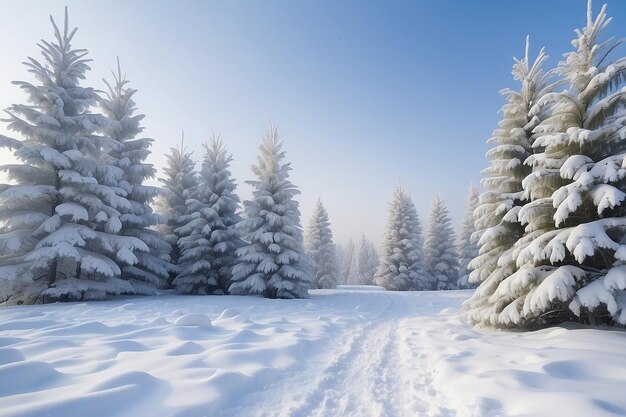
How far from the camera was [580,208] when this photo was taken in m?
6.76

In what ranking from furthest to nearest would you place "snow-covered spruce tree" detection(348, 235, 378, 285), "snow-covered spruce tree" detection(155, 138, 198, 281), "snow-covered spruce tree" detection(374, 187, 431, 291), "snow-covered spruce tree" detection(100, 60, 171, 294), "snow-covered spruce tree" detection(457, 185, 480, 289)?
1. "snow-covered spruce tree" detection(348, 235, 378, 285)
2. "snow-covered spruce tree" detection(457, 185, 480, 289)
3. "snow-covered spruce tree" detection(374, 187, 431, 291)
4. "snow-covered spruce tree" detection(155, 138, 198, 281)
5. "snow-covered spruce tree" detection(100, 60, 171, 294)

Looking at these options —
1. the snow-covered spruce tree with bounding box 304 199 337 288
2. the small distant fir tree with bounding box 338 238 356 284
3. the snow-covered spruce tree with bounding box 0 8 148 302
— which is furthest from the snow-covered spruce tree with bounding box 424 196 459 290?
the small distant fir tree with bounding box 338 238 356 284

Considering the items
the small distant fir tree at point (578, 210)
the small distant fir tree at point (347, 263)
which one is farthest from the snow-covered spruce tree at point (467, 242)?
the small distant fir tree at point (347, 263)

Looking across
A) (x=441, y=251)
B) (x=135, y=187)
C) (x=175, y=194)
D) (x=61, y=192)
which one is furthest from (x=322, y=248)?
(x=61, y=192)

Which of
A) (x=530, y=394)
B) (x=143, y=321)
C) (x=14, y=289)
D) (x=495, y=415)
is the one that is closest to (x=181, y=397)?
(x=495, y=415)

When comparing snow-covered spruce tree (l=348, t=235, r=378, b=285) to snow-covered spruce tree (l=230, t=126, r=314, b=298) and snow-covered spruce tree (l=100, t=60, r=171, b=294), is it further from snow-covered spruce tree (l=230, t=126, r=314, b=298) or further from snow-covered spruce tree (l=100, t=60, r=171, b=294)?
snow-covered spruce tree (l=100, t=60, r=171, b=294)

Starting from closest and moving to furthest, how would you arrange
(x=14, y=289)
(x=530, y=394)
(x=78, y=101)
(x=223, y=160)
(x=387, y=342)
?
(x=530, y=394) → (x=387, y=342) → (x=14, y=289) → (x=78, y=101) → (x=223, y=160)

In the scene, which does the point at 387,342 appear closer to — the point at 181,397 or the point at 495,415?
the point at 495,415

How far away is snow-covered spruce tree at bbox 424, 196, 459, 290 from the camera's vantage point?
32.5 m

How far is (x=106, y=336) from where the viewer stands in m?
5.81

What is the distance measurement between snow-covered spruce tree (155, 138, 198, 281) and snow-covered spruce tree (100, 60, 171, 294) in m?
2.91

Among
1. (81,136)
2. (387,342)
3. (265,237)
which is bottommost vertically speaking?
(387,342)

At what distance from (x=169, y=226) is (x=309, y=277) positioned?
10643mm

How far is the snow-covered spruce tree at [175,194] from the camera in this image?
1981 centimetres
